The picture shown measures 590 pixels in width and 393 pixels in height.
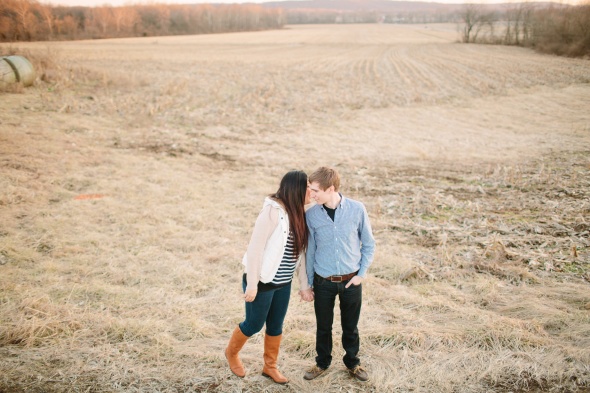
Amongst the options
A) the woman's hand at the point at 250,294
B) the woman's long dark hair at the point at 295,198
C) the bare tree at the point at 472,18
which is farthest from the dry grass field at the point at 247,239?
the bare tree at the point at 472,18

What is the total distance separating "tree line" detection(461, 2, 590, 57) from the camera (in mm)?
37719

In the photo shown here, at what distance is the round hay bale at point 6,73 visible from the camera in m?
15.0

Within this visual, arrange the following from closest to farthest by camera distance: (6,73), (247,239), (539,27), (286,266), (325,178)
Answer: (325,178)
(286,266)
(247,239)
(6,73)
(539,27)

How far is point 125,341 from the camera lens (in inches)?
151

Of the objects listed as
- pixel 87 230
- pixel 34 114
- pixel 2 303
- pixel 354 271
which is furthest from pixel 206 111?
pixel 354 271

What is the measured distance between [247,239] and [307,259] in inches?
138

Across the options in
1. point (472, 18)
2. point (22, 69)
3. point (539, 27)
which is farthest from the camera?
point (472, 18)

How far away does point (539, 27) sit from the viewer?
46.1 metres

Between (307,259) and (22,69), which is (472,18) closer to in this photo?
(22,69)

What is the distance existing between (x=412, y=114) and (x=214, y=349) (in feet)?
50.7

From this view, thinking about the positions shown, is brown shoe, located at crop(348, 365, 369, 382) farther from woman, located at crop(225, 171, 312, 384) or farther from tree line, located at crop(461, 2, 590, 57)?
tree line, located at crop(461, 2, 590, 57)

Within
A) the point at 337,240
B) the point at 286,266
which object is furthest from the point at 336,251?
the point at 286,266

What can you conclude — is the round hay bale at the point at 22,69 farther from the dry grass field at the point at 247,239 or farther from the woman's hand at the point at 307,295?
the woman's hand at the point at 307,295

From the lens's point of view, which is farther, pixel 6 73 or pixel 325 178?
pixel 6 73
